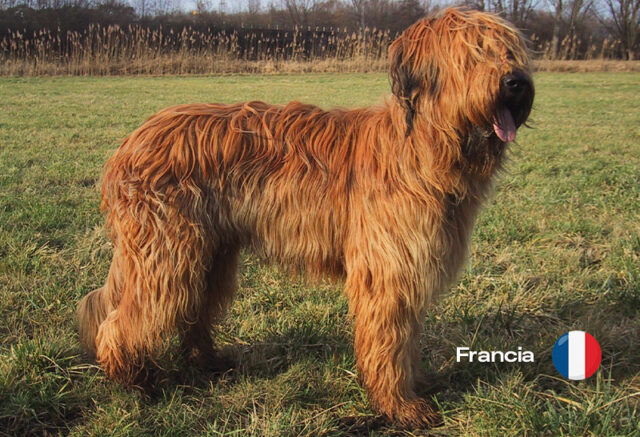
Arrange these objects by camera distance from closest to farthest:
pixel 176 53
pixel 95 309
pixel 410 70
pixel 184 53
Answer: pixel 410 70
pixel 95 309
pixel 184 53
pixel 176 53

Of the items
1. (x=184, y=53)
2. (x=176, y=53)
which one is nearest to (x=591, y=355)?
(x=184, y=53)

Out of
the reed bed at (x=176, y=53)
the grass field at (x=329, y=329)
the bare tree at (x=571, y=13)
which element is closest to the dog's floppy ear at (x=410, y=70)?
the grass field at (x=329, y=329)

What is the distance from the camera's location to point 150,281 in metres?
2.44

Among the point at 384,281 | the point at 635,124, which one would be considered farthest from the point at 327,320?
the point at 635,124

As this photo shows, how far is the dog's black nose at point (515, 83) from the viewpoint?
197 centimetres

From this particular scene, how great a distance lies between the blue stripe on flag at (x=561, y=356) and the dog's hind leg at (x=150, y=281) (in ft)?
6.62

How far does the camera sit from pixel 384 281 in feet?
7.74

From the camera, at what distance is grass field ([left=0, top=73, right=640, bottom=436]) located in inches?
98.7

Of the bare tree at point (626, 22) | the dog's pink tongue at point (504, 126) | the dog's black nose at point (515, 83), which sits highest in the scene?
the bare tree at point (626, 22)

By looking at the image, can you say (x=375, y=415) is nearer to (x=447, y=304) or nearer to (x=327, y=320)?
(x=327, y=320)

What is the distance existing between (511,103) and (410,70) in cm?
44

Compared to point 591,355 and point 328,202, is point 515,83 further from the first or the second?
point 591,355

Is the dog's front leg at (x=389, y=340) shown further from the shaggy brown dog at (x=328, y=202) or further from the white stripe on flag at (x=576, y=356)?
the white stripe on flag at (x=576, y=356)

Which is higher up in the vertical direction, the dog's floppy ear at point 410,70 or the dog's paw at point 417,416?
the dog's floppy ear at point 410,70
